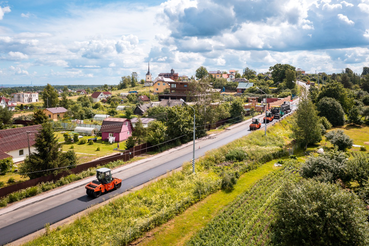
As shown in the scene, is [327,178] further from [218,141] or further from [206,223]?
[218,141]

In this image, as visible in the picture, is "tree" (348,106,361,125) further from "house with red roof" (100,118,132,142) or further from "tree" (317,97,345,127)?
"house with red roof" (100,118,132,142)

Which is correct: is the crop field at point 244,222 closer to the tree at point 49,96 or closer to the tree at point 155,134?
the tree at point 155,134

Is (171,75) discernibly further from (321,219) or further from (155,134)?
(321,219)

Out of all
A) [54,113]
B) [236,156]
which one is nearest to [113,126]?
[236,156]

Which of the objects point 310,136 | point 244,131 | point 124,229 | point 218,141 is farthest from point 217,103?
point 124,229

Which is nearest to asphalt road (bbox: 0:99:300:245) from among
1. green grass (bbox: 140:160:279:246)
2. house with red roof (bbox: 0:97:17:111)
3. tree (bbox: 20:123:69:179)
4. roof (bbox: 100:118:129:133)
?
tree (bbox: 20:123:69:179)

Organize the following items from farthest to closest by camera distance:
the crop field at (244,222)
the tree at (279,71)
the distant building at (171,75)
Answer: the distant building at (171,75) → the tree at (279,71) → the crop field at (244,222)

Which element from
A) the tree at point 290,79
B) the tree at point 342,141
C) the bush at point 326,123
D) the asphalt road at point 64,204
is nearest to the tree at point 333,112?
the bush at point 326,123
